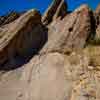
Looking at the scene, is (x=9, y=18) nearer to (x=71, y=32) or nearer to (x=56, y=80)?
(x=71, y=32)

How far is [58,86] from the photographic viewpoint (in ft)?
55.4

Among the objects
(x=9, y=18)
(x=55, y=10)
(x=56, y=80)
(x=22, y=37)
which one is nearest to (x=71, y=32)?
(x=22, y=37)

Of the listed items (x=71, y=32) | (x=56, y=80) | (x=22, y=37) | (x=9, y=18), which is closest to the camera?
(x=56, y=80)

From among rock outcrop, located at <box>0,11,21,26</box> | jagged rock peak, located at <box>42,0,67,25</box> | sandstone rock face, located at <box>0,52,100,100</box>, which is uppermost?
jagged rock peak, located at <box>42,0,67,25</box>

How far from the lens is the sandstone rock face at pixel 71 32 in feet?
65.2

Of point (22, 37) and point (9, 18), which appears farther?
point (9, 18)

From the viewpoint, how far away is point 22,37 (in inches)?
810

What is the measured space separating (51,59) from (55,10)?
12.1 meters

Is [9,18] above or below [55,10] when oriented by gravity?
below

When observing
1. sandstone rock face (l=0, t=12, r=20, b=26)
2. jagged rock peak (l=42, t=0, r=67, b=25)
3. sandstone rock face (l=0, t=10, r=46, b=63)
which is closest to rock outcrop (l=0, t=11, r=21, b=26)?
sandstone rock face (l=0, t=12, r=20, b=26)

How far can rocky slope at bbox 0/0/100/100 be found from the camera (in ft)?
54.5

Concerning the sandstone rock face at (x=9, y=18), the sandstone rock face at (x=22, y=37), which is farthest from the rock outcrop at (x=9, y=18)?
the sandstone rock face at (x=22, y=37)

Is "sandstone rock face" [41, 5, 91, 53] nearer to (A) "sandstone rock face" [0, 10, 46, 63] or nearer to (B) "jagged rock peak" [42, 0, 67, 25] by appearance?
(A) "sandstone rock face" [0, 10, 46, 63]

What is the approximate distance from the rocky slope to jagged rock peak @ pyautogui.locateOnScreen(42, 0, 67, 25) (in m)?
4.84
